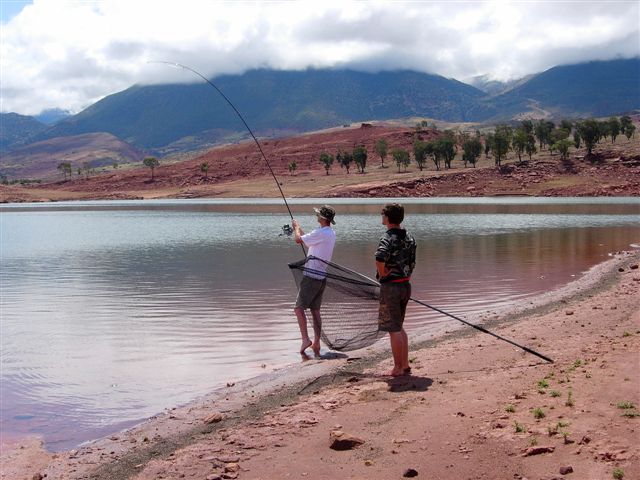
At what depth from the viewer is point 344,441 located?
6363 mm

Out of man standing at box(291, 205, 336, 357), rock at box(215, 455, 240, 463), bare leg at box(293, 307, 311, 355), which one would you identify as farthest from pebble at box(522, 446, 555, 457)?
bare leg at box(293, 307, 311, 355)

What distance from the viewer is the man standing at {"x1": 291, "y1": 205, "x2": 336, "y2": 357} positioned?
34.2 ft

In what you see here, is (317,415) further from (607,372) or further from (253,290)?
(253,290)

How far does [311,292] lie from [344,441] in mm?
4558

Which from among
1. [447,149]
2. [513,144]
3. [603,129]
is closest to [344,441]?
[513,144]

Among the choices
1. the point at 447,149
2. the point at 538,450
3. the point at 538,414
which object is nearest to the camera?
the point at 538,450

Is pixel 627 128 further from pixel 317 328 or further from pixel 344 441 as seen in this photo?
pixel 344 441

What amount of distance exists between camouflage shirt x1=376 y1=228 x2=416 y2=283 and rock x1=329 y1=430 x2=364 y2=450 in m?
2.69

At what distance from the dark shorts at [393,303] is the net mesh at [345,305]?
1.44m

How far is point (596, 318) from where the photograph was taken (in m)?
12.0

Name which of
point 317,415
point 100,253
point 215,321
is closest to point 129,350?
point 215,321

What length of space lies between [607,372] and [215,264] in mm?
19339

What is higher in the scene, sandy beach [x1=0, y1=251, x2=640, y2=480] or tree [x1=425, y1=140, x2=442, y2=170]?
tree [x1=425, y1=140, x2=442, y2=170]

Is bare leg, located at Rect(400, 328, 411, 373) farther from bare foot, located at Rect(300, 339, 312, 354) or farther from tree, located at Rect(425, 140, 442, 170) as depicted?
tree, located at Rect(425, 140, 442, 170)
